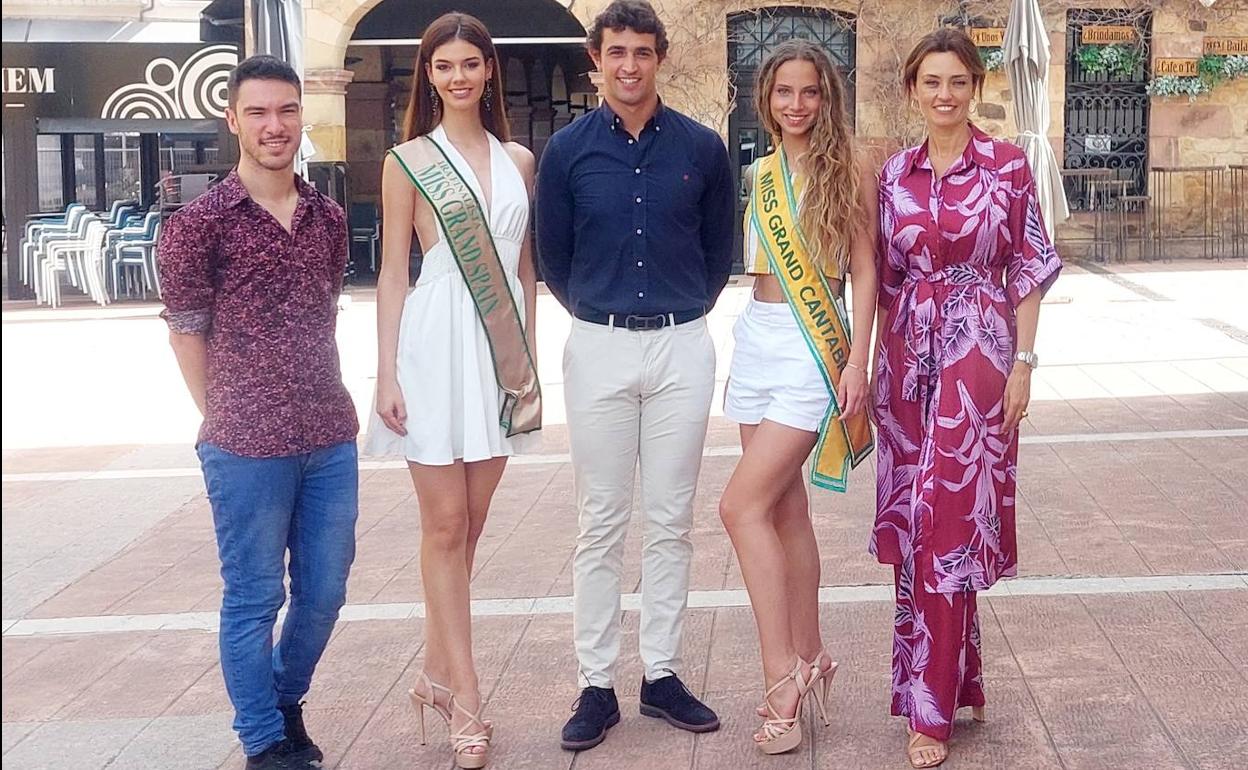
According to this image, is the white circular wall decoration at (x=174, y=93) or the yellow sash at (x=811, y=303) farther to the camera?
the white circular wall decoration at (x=174, y=93)

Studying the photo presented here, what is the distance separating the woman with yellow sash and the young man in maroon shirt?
40.1 inches

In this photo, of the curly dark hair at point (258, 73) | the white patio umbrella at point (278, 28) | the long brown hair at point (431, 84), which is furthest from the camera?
the white patio umbrella at point (278, 28)

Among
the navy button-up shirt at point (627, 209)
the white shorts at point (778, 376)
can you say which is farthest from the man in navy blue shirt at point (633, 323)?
the white shorts at point (778, 376)

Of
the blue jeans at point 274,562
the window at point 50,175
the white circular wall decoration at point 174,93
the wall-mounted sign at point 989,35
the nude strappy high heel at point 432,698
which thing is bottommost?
the nude strappy high heel at point 432,698

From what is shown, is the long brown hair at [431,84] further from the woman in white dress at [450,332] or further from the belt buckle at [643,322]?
the belt buckle at [643,322]

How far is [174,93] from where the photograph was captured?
17.5 metres

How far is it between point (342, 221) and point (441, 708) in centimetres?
125

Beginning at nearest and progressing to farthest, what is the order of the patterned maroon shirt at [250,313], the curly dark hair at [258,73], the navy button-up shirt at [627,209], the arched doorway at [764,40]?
1. the patterned maroon shirt at [250,313]
2. the curly dark hair at [258,73]
3. the navy button-up shirt at [627,209]
4. the arched doorway at [764,40]

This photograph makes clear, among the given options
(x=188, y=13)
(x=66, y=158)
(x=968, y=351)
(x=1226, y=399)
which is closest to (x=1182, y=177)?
(x=1226, y=399)

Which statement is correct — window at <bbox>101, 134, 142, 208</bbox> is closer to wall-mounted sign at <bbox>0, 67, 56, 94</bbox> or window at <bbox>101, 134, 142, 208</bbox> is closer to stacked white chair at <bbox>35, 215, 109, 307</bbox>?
wall-mounted sign at <bbox>0, 67, 56, 94</bbox>

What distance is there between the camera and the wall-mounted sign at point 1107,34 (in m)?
18.5

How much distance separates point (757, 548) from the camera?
13.2ft

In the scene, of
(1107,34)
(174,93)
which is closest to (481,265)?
(174,93)

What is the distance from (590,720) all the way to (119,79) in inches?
595
